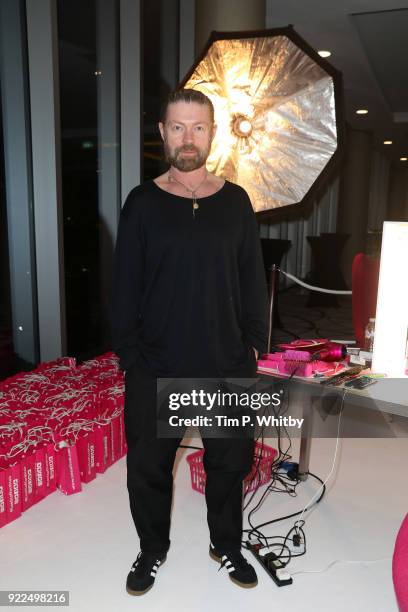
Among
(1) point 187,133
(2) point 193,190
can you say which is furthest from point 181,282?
(1) point 187,133

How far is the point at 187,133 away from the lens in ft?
5.08

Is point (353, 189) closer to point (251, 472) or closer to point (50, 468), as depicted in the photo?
point (251, 472)

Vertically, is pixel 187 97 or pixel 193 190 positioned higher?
pixel 187 97

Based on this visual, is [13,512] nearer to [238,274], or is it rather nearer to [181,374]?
[181,374]

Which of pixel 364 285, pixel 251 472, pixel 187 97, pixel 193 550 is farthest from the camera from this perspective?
pixel 364 285

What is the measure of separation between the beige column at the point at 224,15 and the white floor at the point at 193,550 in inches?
119

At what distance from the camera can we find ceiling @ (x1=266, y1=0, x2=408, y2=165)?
4.71 m

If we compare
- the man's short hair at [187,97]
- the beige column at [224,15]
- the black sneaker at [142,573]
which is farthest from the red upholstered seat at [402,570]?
the beige column at [224,15]

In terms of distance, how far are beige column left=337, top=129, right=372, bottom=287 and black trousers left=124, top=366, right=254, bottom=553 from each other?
899 cm

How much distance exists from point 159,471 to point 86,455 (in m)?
0.79

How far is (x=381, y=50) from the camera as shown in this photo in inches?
230

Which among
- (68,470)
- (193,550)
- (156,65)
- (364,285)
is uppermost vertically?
(156,65)

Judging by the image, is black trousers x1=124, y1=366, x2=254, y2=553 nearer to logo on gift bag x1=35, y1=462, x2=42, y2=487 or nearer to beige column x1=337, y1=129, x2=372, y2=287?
logo on gift bag x1=35, y1=462, x2=42, y2=487

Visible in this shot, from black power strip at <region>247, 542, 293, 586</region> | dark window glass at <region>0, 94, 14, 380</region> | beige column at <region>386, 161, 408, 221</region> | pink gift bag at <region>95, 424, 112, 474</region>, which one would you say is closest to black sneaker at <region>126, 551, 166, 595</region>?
black power strip at <region>247, 542, 293, 586</region>
